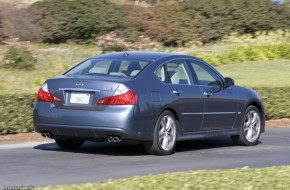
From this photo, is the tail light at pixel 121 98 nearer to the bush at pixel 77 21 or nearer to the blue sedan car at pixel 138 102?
the blue sedan car at pixel 138 102

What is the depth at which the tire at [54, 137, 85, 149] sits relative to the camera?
1318 centimetres

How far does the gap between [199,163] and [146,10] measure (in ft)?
66.9

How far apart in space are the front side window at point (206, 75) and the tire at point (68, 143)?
2249 mm

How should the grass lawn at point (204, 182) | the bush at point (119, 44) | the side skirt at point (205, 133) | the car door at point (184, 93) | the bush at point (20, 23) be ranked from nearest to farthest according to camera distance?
the grass lawn at point (204, 182) → the car door at point (184, 93) → the side skirt at point (205, 133) → the bush at point (119, 44) → the bush at point (20, 23)

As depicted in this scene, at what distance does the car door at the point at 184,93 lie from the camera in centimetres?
1282

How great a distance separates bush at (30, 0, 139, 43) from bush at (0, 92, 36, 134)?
14.0 metres

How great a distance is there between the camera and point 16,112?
14.9 meters

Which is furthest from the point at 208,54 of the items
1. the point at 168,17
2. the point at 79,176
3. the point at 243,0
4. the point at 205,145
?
the point at 79,176

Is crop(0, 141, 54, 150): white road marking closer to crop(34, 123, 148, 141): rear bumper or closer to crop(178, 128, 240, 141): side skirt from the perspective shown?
crop(34, 123, 148, 141): rear bumper

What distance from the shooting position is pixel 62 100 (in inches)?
481

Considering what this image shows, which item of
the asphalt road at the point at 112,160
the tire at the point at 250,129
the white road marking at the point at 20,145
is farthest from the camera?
the tire at the point at 250,129

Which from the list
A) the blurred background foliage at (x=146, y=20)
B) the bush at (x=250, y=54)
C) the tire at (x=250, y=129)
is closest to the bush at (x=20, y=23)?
the blurred background foliage at (x=146, y=20)

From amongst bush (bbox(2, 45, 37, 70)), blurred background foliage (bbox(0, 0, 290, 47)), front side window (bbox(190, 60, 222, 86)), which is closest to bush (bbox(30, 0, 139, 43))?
blurred background foliage (bbox(0, 0, 290, 47))

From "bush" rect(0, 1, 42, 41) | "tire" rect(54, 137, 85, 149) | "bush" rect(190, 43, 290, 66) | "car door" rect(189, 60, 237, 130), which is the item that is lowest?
"tire" rect(54, 137, 85, 149)
